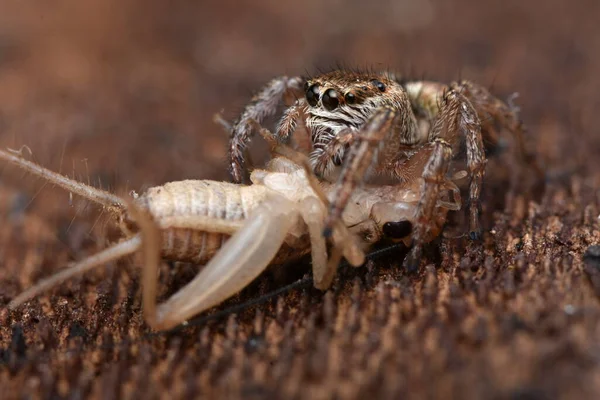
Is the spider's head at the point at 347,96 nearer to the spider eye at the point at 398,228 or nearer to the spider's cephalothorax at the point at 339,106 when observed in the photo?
the spider's cephalothorax at the point at 339,106

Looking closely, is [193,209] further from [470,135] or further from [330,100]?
[470,135]

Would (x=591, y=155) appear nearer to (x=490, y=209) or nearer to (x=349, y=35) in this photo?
(x=490, y=209)

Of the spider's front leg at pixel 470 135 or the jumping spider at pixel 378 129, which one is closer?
the jumping spider at pixel 378 129

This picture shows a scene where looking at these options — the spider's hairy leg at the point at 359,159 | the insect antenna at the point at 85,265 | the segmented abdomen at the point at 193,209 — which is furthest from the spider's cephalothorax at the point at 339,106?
the insect antenna at the point at 85,265

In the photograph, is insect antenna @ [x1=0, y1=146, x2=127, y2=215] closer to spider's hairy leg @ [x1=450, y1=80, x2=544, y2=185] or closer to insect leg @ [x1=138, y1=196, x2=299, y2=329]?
insect leg @ [x1=138, y1=196, x2=299, y2=329]

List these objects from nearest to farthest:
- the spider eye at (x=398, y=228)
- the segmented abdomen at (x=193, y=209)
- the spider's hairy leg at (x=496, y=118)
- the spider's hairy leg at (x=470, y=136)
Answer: the segmented abdomen at (x=193, y=209) → the spider eye at (x=398, y=228) → the spider's hairy leg at (x=470, y=136) → the spider's hairy leg at (x=496, y=118)

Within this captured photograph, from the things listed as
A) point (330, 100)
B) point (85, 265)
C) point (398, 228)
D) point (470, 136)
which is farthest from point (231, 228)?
point (470, 136)
